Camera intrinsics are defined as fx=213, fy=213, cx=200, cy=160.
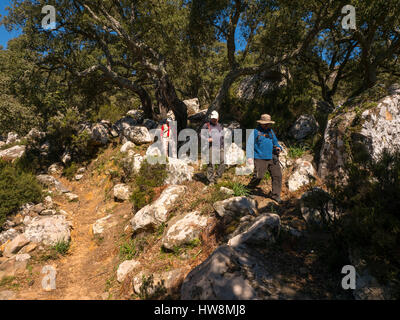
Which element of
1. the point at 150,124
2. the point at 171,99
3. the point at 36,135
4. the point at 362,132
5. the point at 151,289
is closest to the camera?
the point at 151,289

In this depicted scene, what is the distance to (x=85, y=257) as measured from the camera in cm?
597

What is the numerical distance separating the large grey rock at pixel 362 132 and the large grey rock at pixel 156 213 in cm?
420

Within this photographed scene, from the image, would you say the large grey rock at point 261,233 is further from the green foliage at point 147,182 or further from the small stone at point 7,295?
the small stone at point 7,295

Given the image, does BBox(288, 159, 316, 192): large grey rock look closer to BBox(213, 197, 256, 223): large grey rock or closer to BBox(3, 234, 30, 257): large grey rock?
BBox(213, 197, 256, 223): large grey rock

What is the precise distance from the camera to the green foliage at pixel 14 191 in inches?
270

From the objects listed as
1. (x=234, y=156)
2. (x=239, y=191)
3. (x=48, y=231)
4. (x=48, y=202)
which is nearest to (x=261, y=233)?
(x=239, y=191)

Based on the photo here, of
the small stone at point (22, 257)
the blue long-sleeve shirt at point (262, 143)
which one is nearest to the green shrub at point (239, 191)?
the blue long-sleeve shirt at point (262, 143)

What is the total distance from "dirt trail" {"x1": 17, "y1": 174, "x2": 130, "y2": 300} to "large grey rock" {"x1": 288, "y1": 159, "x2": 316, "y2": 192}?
17.9ft

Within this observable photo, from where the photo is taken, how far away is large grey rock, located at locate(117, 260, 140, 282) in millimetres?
4652

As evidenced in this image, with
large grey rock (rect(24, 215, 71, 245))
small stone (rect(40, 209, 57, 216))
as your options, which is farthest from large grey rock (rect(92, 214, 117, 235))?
small stone (rect(40, 209, 57, 216))

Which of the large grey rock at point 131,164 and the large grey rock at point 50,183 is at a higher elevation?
the large grey rock at point 131,164

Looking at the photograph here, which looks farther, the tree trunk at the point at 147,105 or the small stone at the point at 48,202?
the tree trunk at the point at 147,105

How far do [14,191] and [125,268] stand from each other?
541 centimetres

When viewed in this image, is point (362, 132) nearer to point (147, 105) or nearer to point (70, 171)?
point (147, 105)
